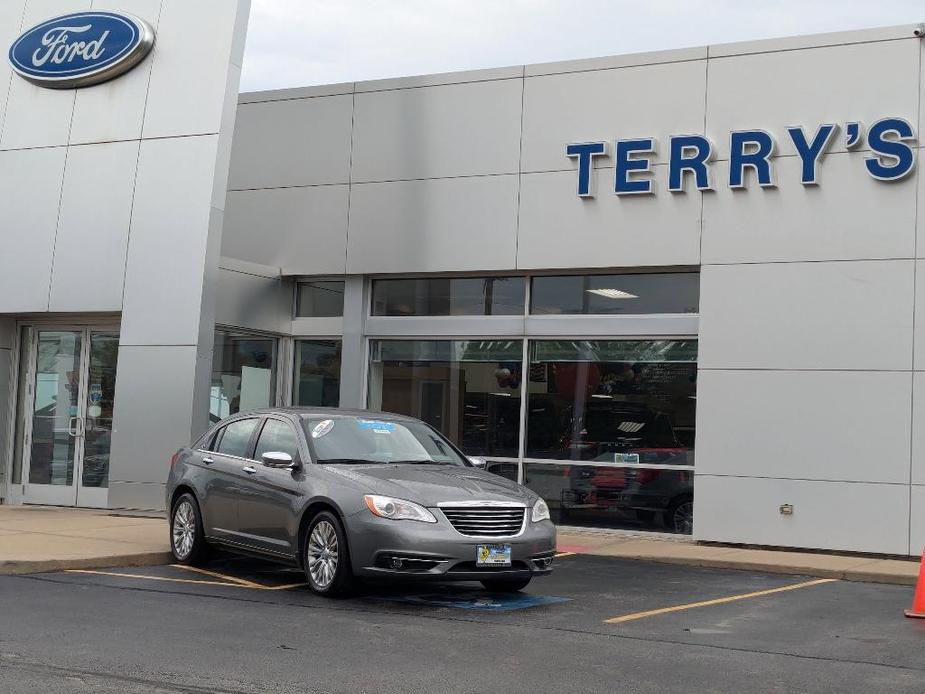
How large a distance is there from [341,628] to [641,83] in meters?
10.3

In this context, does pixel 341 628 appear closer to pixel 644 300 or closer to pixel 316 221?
pixel 644 300

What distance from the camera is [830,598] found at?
11852 millimetres

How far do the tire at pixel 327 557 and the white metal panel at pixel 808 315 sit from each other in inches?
285

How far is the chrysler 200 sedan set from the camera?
9930mm

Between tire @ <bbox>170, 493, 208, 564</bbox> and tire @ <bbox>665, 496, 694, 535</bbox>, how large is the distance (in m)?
6.71

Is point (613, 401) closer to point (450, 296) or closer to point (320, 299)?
point (450, 296)

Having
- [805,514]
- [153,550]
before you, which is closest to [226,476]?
[153,550]

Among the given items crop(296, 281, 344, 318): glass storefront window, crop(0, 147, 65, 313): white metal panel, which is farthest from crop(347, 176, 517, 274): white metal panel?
crop(0, 147, 65, 313): white metal panel

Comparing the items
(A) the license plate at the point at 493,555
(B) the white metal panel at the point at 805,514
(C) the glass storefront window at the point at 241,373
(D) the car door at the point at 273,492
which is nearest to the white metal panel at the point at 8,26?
(C) the glass storefront window at the point at 241,373

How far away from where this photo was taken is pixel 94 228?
1748cm

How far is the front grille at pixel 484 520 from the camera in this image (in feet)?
33.0

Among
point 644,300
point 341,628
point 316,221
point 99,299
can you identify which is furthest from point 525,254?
point 341,628

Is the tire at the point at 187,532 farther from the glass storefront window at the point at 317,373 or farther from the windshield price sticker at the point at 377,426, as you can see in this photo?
the glass storefront window at the point at 317,373

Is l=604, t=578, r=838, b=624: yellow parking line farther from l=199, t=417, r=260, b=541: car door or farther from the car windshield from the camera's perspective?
l=199, t=417, r=260, b=541: car door
